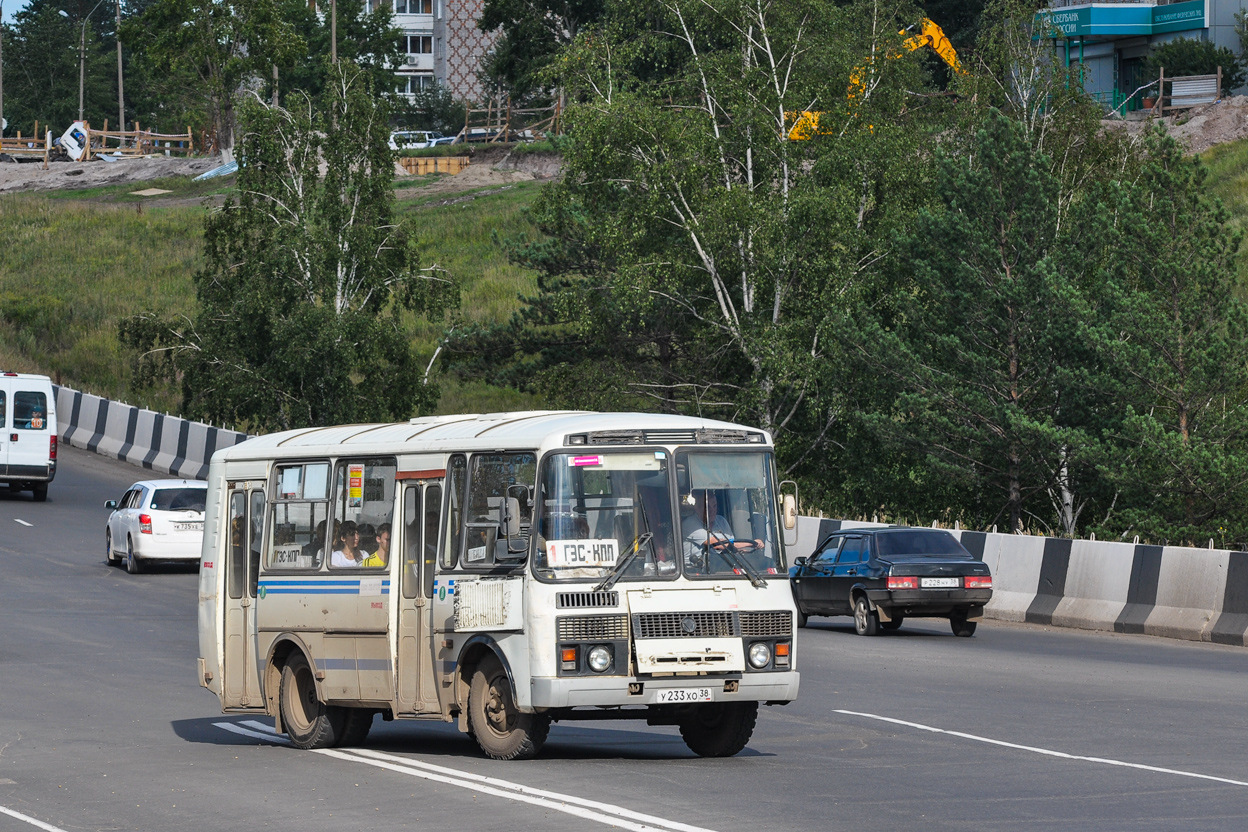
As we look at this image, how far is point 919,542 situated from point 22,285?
5716 centimetres

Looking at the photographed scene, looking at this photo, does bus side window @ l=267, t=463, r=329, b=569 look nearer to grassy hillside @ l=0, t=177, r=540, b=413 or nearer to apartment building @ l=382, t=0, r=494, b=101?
grassy hillside @ l=0, t=177, r=540, b=413

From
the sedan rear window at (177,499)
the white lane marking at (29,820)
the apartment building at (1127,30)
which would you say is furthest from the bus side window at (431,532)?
the apartment building at (1127,30)

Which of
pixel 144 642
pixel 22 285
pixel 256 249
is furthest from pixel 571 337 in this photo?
pixel 22 285

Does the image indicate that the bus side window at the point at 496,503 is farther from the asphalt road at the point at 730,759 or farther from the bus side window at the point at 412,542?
the asphalt road at the point at 730,759

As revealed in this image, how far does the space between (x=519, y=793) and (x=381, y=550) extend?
2872mm

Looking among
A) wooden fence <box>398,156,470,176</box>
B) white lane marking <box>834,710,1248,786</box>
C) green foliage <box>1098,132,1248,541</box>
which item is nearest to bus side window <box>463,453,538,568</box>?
white lane marking <box>834,710,1248,786</box>

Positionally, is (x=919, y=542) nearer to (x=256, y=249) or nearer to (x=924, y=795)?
(x=924, y=795)

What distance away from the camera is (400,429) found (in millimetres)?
12703

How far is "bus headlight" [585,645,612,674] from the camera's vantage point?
429 inches

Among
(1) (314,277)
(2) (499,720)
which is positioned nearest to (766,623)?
(2) (499,720)

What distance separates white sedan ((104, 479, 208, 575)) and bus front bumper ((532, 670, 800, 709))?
17.2m

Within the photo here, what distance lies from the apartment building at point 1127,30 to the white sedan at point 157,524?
51192mm

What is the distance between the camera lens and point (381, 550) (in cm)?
1232

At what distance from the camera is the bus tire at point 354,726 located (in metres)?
12.8
